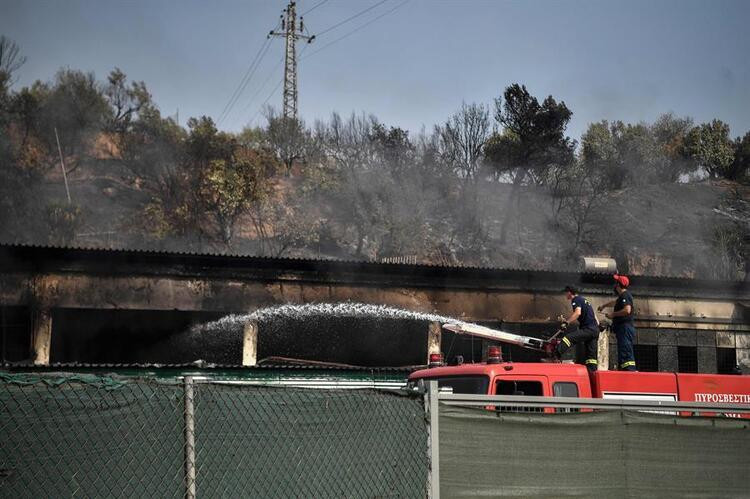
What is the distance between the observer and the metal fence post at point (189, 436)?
427 cm

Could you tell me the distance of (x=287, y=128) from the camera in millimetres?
66062

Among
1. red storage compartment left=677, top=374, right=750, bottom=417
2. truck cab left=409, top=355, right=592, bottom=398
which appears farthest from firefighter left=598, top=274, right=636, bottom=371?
truck cab left=409, top=355, right=592, bottom=398

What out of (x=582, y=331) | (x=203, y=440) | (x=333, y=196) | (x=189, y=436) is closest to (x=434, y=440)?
(x=203, y=440)

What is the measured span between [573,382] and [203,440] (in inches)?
212

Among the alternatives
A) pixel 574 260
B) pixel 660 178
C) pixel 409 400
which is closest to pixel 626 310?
pixel 409 400

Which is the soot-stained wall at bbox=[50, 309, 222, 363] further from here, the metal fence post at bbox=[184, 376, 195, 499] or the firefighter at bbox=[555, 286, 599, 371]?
the metal fence post at bbox=[184, 376, 195, 499]

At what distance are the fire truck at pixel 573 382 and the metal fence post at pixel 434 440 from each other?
3.33m

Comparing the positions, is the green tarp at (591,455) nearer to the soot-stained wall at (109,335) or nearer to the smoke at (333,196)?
the soot-stained wall at (109,335)

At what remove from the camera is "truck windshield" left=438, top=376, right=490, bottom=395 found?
8586 millimetres

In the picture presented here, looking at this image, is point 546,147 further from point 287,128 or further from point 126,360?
point 126,360

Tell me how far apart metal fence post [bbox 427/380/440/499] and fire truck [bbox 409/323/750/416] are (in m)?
3.33

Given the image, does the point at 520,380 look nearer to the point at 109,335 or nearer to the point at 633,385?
the point at 633,385

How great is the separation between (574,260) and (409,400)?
165ft

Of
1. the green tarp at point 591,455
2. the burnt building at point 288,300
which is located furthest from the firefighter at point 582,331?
the burnt building at point 288,300
